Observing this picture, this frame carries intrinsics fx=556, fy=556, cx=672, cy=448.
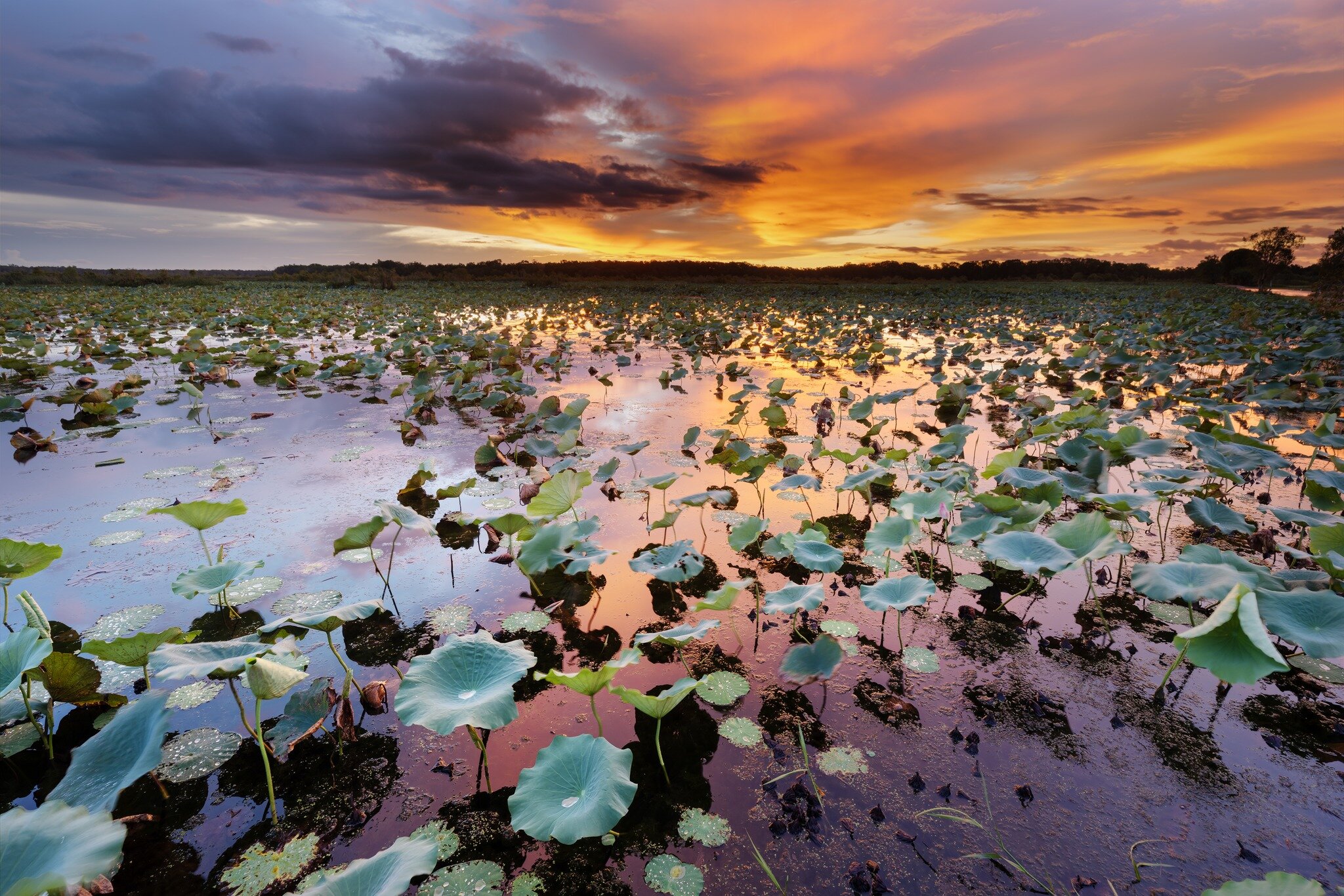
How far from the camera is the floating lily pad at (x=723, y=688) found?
2.00 meters

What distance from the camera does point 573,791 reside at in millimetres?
1460

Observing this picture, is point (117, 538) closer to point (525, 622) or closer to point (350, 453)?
point (350, 453)

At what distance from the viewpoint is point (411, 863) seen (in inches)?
44.9

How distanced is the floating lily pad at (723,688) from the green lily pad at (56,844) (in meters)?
1.50

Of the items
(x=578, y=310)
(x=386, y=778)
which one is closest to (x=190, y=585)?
(x=386, y=778)

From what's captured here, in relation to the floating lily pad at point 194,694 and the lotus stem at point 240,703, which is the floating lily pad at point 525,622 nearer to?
the lotus stem at point 240,703

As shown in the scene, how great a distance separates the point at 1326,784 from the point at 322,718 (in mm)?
3050

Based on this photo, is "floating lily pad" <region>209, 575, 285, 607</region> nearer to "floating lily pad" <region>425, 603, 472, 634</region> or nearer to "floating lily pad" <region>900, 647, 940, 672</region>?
"floating lily pad" <region>425, 603, 472, 634</region>

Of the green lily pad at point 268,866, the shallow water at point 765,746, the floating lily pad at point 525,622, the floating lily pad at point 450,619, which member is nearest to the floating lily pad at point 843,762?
the shallow water at point 765,746

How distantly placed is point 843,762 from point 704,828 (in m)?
0.49

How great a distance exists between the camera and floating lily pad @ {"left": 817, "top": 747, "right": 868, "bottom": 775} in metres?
1.68

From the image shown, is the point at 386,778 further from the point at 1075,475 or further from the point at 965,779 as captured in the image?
the point at 1075,475

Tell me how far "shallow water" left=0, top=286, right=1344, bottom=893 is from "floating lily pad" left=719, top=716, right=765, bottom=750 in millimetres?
30

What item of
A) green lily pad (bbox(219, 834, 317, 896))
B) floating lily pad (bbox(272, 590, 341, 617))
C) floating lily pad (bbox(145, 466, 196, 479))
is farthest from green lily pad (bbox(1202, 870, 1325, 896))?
floating lily pad (bbox(145, 466, 196, 479))
